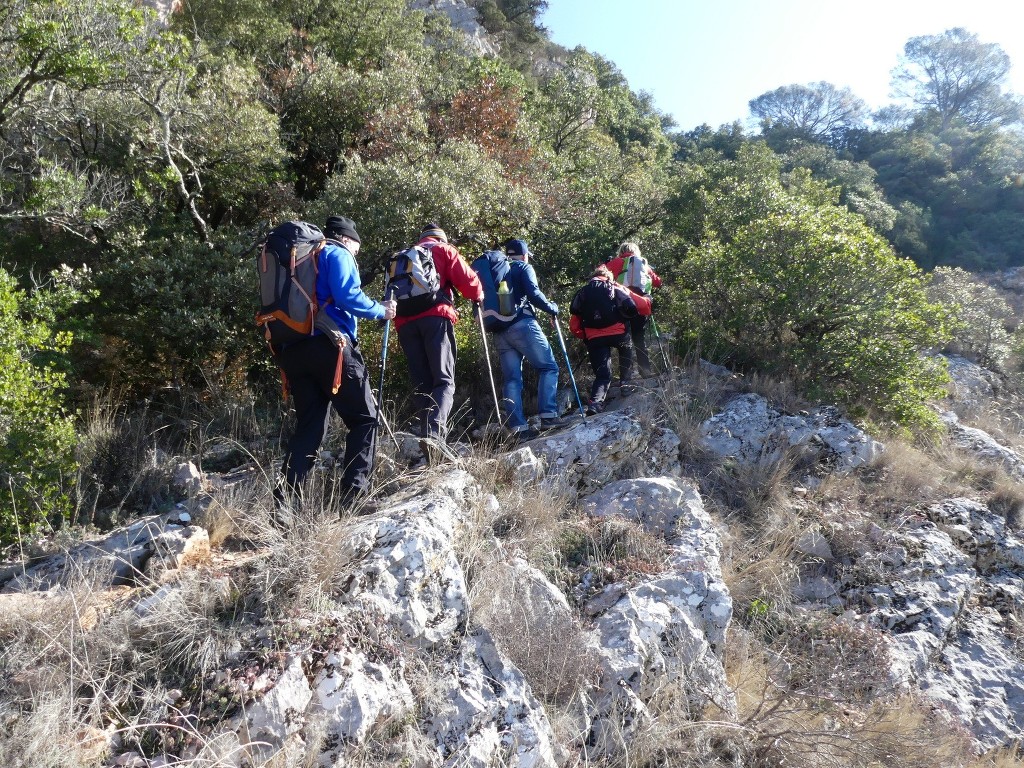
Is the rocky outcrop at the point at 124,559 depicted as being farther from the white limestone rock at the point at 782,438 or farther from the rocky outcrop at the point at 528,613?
the white limestone rock at the point at 782,438

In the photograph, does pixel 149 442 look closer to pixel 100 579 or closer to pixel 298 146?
pixel 100 579

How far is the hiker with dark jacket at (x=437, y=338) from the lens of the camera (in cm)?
531

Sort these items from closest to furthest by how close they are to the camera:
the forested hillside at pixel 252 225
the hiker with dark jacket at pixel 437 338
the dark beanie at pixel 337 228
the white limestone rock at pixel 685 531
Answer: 1. the white limestone rock at pixel 685 531
2. the dark beanie at pixel 337 228
3. the hiker with dark jacket at pixel 437 338
4. the forested hillside at pixel 252 225

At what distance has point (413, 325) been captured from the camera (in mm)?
5484

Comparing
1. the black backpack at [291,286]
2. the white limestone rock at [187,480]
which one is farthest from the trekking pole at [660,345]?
the white limestone rock at [187,480]

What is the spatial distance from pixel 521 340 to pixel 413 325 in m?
1.28

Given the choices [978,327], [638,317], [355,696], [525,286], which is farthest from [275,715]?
[978,327]

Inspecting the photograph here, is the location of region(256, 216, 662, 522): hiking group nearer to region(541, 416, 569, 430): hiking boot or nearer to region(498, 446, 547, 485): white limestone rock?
region(541, 416, 569, 430): hiking boot

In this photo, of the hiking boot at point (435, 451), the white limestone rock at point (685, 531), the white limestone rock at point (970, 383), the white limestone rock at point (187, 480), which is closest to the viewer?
the white limestone rock at point (685, 531)

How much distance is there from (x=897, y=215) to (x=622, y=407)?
824 inches

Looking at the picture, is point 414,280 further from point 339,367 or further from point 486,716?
point 486,716

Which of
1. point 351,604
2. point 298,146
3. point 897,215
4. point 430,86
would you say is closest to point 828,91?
point 897,215

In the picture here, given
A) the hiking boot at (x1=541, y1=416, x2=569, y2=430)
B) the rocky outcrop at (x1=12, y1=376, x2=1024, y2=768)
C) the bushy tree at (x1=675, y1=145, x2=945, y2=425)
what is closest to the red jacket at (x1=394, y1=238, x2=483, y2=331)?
the rocky outcrop at (x1=12, y1=376, x2=1024, y2=768)

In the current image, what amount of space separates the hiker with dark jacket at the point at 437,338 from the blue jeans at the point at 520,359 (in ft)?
2.56
